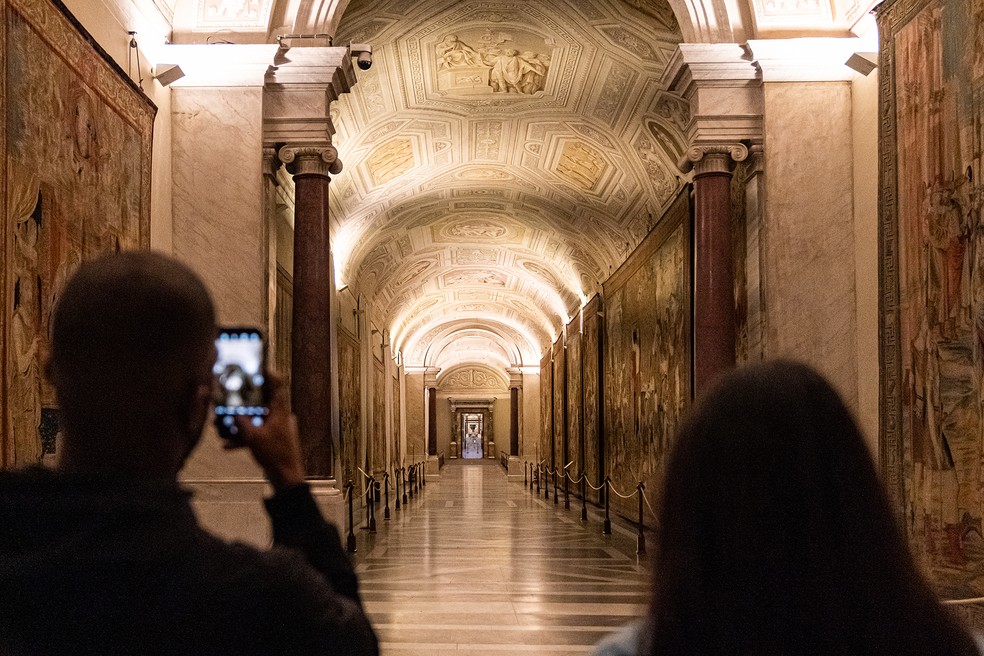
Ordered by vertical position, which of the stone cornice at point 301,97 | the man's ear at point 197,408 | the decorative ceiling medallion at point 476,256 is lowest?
the man's ear at point 197,408

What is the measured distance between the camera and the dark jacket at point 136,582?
1.34m

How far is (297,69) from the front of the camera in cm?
1047

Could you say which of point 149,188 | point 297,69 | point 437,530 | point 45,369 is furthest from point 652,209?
point 45,369

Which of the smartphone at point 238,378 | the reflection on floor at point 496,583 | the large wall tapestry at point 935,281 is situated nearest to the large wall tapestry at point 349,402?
the reflection on floor at point 496,583

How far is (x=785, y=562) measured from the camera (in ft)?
4.37

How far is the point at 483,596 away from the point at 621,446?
1023 centimetres

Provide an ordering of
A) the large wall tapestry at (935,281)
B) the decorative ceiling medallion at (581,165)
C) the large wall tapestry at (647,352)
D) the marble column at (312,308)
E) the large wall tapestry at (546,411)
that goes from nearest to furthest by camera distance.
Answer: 1. the large wall tapestry at (935,281)
2. the marble column at (312,308)
3. the large wall tapestry at (647,352)
4. the decorative ceiling medallion at (581,165)
5. the large wall tapestry at (546,411)

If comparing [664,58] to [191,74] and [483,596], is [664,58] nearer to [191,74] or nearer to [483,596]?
[191,74]

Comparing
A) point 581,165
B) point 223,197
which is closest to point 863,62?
point 223,197

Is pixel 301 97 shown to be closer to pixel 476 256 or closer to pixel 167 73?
pixel 167 73

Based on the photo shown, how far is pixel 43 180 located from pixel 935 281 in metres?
6.66

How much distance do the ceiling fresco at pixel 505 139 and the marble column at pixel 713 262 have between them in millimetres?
3076

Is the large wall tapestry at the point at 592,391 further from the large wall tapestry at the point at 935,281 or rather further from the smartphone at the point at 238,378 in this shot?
the smartphone at the point at 238,378

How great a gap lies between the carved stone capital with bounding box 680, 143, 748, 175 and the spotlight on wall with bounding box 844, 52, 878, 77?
4.38ft
